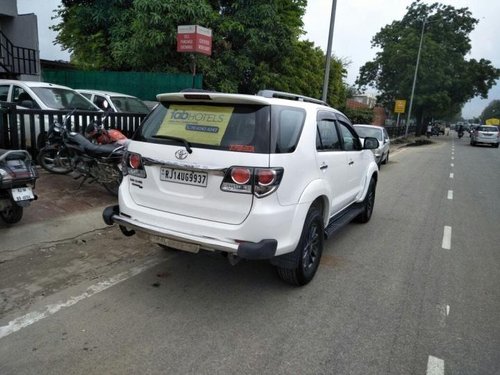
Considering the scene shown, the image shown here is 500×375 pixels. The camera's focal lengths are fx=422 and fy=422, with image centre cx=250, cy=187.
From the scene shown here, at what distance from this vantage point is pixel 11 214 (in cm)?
528

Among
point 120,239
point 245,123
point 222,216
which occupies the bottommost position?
point 120,239

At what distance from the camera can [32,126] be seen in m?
7.57

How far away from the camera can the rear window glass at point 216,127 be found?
3.55 meters

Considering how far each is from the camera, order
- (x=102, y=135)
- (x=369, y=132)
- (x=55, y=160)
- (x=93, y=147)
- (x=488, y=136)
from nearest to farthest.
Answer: (x=93, y=147) → (x=55, y=160) → (x=102, y=135) → (x=369, y=132) → (x=488, y=136)

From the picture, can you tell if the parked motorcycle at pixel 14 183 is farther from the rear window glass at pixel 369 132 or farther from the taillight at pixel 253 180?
the rear window glass at pixel 369 132

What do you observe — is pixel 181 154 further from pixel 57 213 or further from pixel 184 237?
pixel 57 213

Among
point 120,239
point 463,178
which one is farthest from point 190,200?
point 463,178

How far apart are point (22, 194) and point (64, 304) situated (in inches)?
80.4

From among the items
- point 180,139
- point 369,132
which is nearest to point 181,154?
point 180,139

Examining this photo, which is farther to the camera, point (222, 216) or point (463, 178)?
point (463, 178)

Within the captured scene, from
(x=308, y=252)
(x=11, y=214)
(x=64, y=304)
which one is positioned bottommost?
(x=64, y=304)

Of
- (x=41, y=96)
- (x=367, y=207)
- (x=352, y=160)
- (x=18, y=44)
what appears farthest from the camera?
(x=18, y=44)

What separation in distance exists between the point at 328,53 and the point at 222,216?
1032cm

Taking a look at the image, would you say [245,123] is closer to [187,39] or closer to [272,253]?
[272,253]
